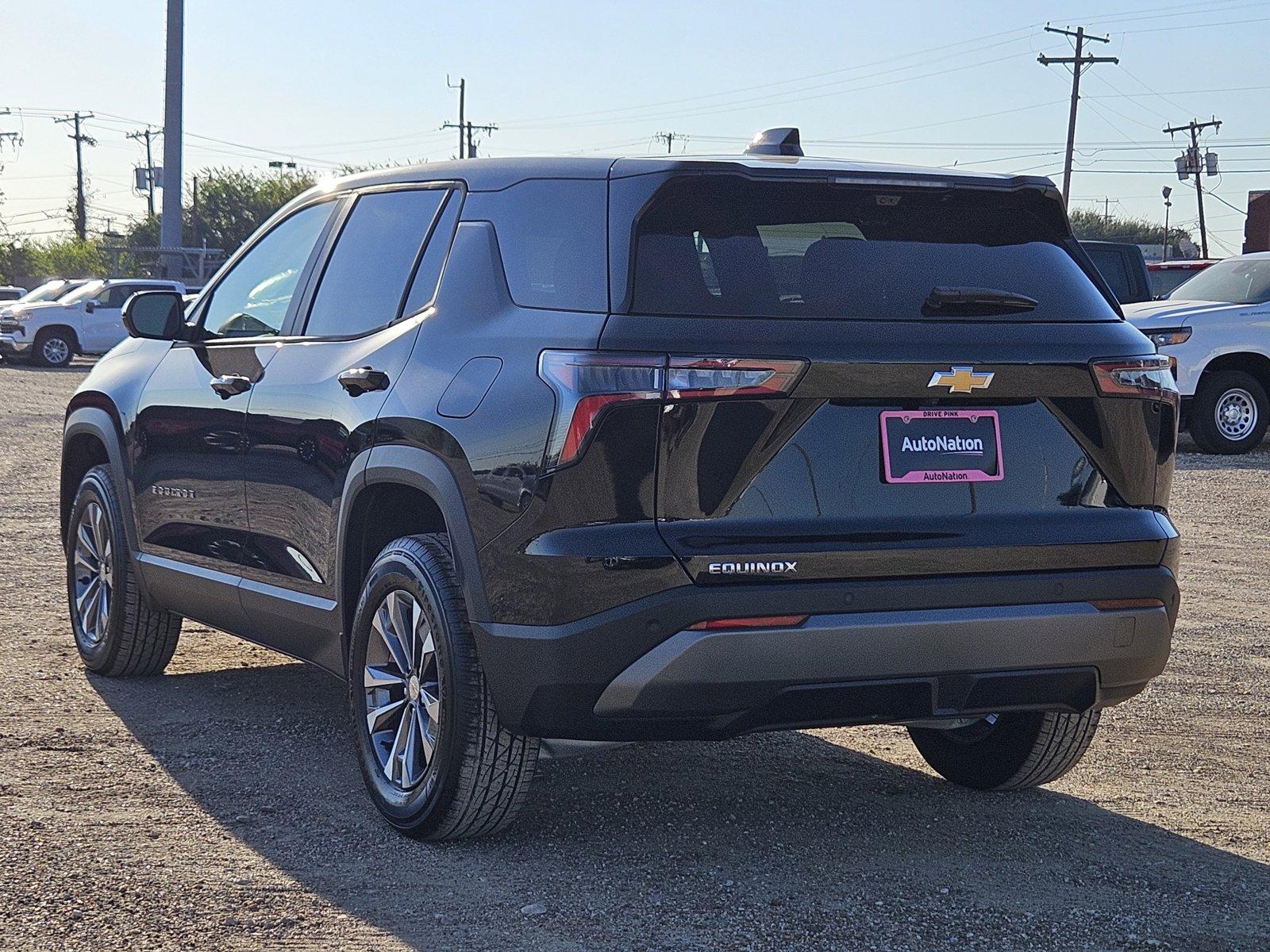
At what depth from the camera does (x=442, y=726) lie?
4.33 metres

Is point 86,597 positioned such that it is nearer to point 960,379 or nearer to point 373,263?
point 373,263

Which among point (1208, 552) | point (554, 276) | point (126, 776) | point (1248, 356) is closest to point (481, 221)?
point (554, 276)

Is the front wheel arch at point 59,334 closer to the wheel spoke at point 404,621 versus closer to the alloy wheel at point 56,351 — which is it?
the alloy wheel at point 56,351

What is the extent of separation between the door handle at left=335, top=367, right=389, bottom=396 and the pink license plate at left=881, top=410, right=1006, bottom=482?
1437 mm

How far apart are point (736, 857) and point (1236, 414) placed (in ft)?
43.5

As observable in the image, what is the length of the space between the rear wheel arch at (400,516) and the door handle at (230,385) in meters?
0.88

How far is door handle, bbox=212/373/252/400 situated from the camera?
216 inches

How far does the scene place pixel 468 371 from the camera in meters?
4.28

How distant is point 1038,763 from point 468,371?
210cm

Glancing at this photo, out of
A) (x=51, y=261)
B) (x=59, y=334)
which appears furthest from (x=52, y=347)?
(x=51, y=261)

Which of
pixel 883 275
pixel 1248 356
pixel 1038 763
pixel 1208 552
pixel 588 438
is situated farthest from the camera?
pixel 1248 356

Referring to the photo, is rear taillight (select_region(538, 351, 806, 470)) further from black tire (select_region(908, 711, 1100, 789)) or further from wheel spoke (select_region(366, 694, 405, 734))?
black tire (select_region(908, 711, 1100, 789))

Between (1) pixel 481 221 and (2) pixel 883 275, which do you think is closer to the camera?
(2) pixel 883 275

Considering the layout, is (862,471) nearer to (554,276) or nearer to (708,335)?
(708,335)
